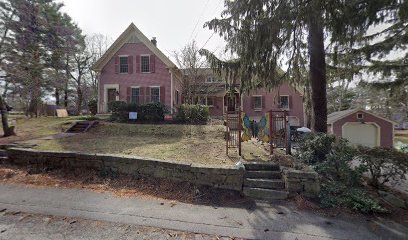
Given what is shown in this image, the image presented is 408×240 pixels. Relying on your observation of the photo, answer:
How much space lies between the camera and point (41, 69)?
11469 mm

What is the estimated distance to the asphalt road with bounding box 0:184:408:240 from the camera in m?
3.36

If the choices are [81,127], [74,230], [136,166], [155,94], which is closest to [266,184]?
[136,166]

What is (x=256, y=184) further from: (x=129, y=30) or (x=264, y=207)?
(x=129, y=30)

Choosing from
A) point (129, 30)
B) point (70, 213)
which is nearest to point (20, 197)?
point (70, 213)

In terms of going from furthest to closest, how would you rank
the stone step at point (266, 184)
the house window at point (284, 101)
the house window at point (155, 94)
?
the house window at point (284, 101), the house window at point (155, 94), the stone step at point (266, 184)

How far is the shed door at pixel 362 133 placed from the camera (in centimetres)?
2028

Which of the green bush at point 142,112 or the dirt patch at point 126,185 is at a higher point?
the green bush at point 142,112

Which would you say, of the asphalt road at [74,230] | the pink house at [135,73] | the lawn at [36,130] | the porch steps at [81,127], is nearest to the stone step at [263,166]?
the asphalt road at [74,230]

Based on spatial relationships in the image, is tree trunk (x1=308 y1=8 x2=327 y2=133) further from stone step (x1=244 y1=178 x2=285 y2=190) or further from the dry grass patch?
stone step (x1=244 y1=178 x2=285 y2=190)

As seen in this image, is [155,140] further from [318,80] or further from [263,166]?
[318,80]

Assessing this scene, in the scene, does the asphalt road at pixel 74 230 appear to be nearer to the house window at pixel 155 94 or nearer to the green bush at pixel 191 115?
Answer: the green bush at pixel 191 115

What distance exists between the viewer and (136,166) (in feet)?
18.0

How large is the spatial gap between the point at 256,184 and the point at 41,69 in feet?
40.4

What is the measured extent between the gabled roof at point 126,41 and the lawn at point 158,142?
7219mm
